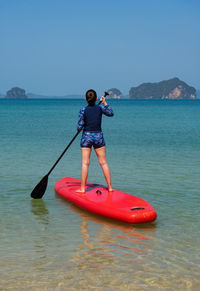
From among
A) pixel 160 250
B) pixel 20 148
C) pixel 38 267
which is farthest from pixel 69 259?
pixel 20 148

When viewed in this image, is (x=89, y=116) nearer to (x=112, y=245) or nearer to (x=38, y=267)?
(x=112, y=245)

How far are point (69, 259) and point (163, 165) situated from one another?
8.03 metres

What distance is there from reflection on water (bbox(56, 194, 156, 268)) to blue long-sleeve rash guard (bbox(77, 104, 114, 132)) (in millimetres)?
1518

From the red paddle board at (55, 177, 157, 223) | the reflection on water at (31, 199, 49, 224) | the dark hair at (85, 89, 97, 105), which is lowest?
the reflection on water at (31, 199, 49, 224)

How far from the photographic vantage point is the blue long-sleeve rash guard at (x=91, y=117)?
7.39m

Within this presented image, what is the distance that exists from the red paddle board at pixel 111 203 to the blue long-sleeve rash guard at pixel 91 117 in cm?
117

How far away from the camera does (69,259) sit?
514cm

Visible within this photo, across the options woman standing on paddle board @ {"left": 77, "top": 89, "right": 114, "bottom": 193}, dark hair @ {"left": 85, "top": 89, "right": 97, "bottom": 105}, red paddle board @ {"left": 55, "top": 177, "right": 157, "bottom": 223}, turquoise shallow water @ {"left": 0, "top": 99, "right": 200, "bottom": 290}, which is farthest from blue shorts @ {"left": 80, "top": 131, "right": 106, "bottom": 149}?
turquoise shallow water @ {"left": 0, "top": 99, "right": 200, "bottom": 290}

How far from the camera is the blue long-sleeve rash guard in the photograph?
7395mm

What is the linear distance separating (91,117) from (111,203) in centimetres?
155

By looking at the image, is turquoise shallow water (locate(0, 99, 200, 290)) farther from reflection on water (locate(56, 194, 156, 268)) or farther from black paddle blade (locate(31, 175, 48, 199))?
black paddle blade (locate(31, 175, 48, 199))

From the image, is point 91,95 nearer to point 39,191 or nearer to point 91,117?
point 91,117

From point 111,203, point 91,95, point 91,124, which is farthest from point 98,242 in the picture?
point 91,95

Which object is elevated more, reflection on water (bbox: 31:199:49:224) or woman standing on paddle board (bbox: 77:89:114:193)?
woman standing on paddle board (bbox: 77:89:114:193)
